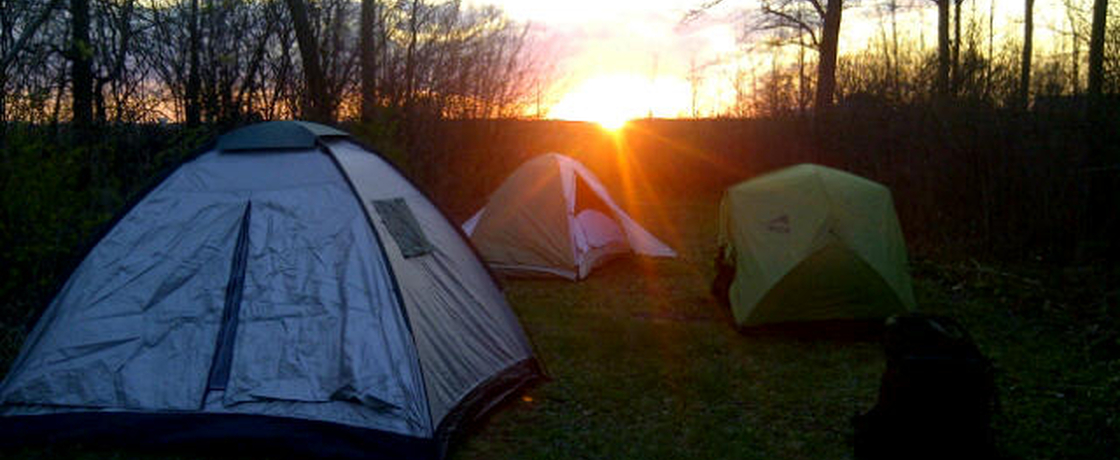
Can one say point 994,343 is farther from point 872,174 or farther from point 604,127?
point 604,127

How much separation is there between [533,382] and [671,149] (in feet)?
53.7

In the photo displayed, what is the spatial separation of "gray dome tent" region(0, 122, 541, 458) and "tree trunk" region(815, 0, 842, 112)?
505 inches

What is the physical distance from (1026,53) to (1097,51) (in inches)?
285

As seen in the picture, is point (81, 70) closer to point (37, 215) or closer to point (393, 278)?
point (37, 215)

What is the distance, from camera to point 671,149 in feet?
71.7

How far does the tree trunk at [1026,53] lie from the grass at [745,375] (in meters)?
2.39

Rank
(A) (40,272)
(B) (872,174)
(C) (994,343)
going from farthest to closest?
(B) (872,174) < (C) (994,343) < (A) (40,272)

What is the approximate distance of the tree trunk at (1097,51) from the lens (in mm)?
10500

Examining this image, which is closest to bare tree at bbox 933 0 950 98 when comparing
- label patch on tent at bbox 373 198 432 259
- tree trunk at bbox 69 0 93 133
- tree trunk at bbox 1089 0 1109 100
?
tree trunk at bbox 1089 0 1109 100

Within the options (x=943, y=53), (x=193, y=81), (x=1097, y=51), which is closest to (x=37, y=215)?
(x=193, y=81)

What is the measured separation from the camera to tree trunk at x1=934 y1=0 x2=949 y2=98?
1327 cm

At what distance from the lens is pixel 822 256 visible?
23.1 ft

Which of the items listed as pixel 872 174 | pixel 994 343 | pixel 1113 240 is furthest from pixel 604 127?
pixel 994 343

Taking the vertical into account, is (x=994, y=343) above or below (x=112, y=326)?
below
